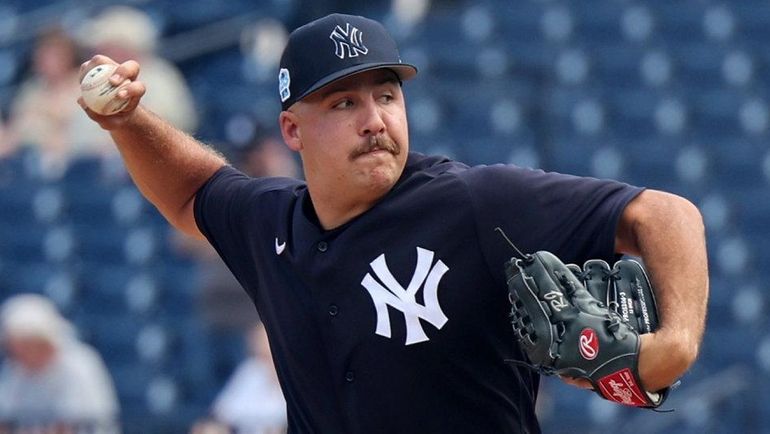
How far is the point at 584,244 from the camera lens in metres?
3.13

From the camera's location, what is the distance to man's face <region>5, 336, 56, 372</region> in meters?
6.96

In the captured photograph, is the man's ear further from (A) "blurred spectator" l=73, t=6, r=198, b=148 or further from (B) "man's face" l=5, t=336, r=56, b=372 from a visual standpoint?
(A) "blurred spectator" l=73, t=6, r=198, b=148

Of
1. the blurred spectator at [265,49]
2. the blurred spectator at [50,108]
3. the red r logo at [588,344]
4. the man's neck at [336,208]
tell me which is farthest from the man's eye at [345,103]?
the blurred spectator at [265,49]

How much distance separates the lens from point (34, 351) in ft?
22.9

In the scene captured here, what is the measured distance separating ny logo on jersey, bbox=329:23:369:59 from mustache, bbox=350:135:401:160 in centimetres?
19

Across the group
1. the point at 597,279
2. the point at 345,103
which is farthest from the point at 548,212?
the point at 345,103

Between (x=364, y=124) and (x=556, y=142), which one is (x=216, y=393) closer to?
(x=556, y=142)

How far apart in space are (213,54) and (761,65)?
3.30 m

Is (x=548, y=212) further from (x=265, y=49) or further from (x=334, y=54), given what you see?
(x=265, y=49)

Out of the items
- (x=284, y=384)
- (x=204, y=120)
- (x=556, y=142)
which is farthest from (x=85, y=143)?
(x=284, y=384)

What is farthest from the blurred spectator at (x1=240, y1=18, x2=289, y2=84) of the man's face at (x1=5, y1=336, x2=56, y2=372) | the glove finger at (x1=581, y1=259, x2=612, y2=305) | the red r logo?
the red r logo

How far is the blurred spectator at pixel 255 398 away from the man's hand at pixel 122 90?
2621 millimetres

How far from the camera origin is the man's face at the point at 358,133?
3328 millimetres

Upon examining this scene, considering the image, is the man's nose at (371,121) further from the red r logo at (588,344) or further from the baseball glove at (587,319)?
the red r logo at (588,344)
